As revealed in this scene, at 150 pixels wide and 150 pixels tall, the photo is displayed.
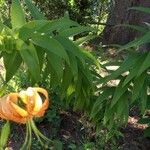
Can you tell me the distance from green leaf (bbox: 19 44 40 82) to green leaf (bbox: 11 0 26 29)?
0.10 metres

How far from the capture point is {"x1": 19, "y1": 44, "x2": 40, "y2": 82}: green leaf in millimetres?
1539

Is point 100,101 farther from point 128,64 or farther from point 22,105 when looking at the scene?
point 22,105

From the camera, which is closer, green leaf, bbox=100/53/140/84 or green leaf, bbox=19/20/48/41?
green leaf, bbox=19/20/48/41

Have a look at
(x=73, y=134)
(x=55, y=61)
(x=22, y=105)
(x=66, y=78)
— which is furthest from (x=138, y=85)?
(x=73, y=134)

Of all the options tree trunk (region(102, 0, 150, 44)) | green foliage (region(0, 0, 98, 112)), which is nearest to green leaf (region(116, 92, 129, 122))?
green foliage (region(0, 0, 98, 112))

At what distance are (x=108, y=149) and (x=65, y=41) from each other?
2.03 m

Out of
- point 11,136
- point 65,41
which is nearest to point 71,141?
point 11,136

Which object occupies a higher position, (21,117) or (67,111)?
(21,117)

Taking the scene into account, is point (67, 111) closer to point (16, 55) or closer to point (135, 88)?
point (135, 88)

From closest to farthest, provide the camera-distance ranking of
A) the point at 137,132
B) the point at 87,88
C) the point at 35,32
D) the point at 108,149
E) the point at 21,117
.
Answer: the point at 21,117, the point at 35,32, the point at 87,88, the point at 108,149, the point at 137,132

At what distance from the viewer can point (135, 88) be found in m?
2.12

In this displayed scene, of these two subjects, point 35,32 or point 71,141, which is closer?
point 35,32

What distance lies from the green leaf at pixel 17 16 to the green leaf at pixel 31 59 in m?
0.10

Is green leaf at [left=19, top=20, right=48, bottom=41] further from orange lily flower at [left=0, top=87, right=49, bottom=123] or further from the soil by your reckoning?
the soil
